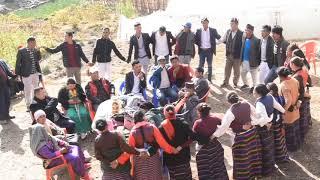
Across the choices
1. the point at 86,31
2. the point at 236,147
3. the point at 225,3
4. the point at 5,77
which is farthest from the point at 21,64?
the point at 86,31


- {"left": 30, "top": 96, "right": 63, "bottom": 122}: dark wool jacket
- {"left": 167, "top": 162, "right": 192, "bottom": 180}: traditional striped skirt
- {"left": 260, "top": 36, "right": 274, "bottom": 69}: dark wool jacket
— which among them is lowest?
{"left": 167, "top": 162, "right": 192, "bottom": 180}: traditional striped skirt

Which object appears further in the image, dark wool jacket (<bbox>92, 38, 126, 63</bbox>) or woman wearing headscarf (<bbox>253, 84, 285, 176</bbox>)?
dark wool jacket (<bbox>92, 38, 126, 63</bbox>)

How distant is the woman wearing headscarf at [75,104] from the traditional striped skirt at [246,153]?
3.14 meters

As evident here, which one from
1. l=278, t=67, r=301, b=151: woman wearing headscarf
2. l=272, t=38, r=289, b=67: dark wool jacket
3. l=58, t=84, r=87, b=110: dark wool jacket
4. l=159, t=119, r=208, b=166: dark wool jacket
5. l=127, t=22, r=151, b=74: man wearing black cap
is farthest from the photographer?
l=127, t=22, r=151, b=74: man wearing black cap

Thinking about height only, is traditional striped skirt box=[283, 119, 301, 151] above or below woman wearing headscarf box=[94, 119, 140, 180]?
below

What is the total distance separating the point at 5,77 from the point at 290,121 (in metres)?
5.71

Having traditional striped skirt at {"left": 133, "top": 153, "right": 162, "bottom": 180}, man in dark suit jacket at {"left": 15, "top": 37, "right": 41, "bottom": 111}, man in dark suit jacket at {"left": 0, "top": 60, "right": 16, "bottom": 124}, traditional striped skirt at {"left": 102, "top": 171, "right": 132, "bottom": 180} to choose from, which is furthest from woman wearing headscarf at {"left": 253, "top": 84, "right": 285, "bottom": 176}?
man in dark suit jacket at {"left": 0, "top": 60, "right": 16, "bottom": 124}

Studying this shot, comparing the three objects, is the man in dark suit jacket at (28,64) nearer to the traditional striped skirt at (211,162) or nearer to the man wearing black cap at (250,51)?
the man wearing black cap at (250,51)

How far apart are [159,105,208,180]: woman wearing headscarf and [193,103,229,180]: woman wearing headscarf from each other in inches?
4.3

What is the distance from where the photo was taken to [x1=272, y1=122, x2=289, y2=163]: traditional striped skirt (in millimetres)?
6883

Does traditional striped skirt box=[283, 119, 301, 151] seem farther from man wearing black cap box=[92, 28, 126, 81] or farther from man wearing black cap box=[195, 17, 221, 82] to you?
man wearing black cap box=[92, 28, 126, 81]

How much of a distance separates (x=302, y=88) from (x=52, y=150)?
12.6ft

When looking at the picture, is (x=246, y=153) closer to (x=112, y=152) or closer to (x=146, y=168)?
(x=146, y=168)

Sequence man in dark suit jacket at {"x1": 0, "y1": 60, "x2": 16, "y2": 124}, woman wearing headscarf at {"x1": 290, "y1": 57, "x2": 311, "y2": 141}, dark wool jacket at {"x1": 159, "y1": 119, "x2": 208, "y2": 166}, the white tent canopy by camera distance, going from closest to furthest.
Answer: dark wool jacket at {"x1": 159, "y1": 119, "x2": 208, "y2": 166} < woman wearing headscarf at {"x1": 290, "y1": 57, "x2": 311, "y2": 141} < man in dark suit jacket at {"x1": 0, "y1": 60, "x2": 16, "y2": 124} < the white tent canopy
